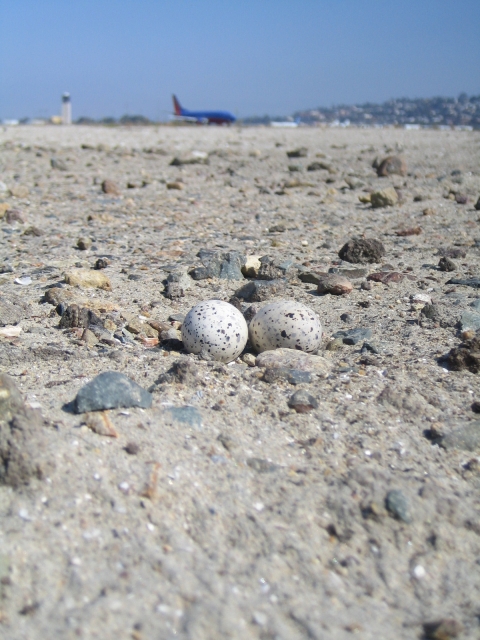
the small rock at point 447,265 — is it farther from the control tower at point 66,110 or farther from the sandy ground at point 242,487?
the control tower at point 66,110

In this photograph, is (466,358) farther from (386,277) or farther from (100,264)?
(100,264)

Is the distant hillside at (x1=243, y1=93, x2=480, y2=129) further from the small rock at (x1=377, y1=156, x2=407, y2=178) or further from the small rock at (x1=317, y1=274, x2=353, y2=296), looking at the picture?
the small rock at (x1=317, y1=274, x2=353, y2=296)

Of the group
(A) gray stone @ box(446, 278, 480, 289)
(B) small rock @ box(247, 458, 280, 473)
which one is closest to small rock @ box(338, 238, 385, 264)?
(A) gray stone @ box(446, 278, 480, 289)

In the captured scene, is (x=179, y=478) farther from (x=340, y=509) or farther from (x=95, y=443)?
(x=340, y=509)

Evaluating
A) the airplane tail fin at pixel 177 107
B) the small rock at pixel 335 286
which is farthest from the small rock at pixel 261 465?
the airplane tail fin at pixel 177 107

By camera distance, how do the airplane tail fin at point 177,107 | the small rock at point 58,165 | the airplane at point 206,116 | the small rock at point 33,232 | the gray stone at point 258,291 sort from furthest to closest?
the airplane tail fin at point 177,107 < the airplane at point 206,116 < the small rock at point 58,165 < the small rock at point 33,232 < the gray stone at point 258,291

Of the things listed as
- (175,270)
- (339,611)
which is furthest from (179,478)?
(175,270)

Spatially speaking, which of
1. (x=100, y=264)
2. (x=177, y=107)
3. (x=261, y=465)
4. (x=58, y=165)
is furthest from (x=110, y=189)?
(x=177, y=107)
